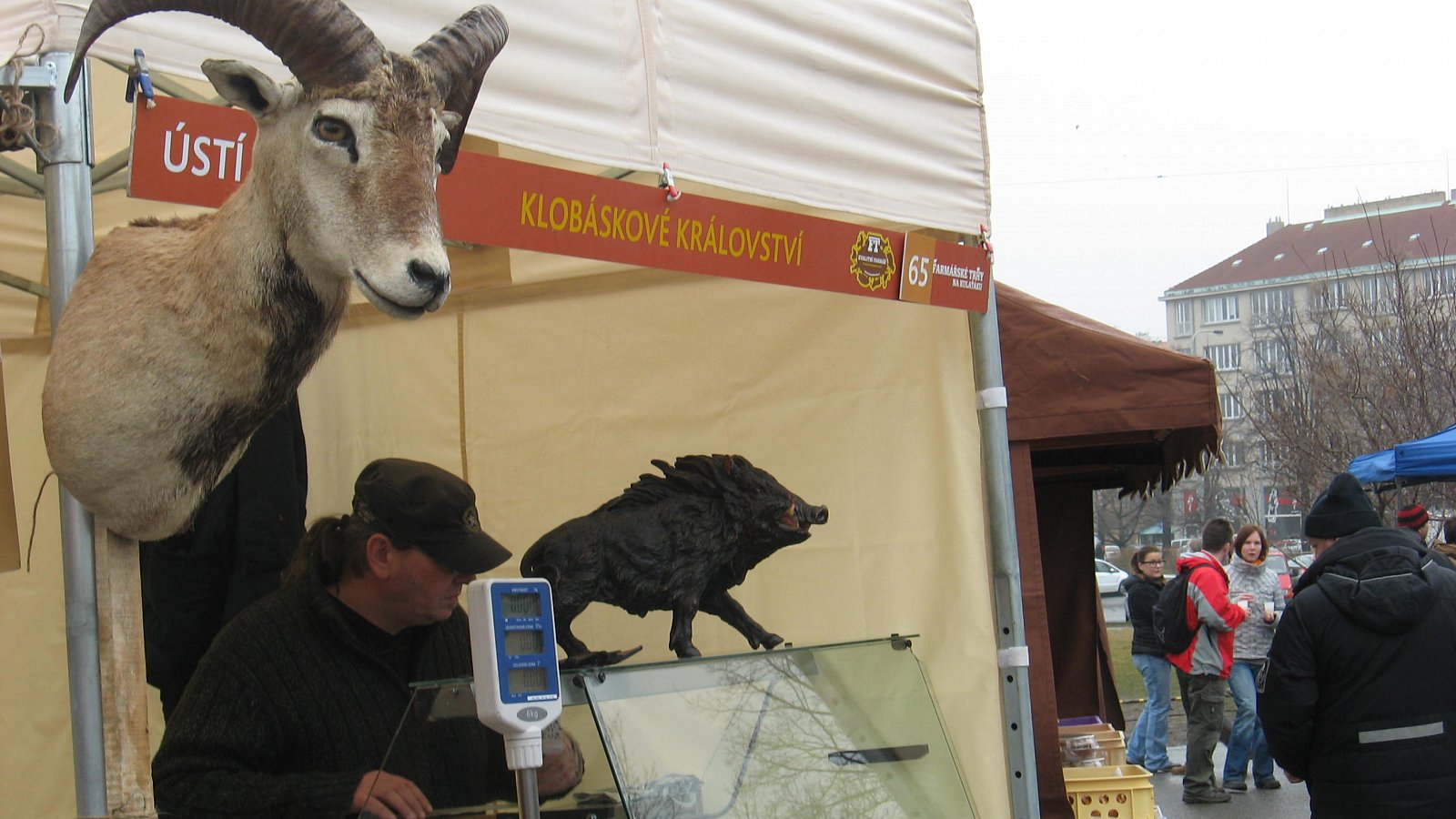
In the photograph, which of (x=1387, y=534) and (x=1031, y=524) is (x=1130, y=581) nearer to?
(x=1387, y=534)

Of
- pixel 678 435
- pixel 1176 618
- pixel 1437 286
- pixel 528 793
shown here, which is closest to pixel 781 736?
pixel 528 793

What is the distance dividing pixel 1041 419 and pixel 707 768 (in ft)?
8.55

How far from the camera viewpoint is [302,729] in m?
3.18

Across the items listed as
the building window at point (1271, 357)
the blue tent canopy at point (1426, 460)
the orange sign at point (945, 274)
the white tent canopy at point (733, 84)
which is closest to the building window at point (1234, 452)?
the building window at point (1271, 357)

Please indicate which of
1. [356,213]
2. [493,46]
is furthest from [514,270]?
[356,213]

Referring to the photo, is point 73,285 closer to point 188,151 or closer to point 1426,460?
point 188,151

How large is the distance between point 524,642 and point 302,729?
0.98 m

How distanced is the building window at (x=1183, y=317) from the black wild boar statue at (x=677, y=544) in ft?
257

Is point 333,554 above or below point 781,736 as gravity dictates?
above

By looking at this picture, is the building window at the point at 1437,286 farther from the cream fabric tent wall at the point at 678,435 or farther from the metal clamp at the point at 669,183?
the metal clamp at the point at 669,183

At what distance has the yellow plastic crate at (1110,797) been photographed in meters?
4.81

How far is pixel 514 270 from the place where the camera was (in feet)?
18.0

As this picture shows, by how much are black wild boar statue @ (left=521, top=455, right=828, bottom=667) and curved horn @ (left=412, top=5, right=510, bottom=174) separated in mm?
1104

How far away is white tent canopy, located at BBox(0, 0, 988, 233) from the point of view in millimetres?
3045
